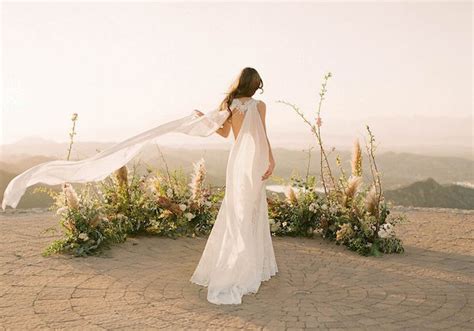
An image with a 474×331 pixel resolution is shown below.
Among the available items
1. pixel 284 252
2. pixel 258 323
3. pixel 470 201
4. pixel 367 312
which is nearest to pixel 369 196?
pixel 284 252

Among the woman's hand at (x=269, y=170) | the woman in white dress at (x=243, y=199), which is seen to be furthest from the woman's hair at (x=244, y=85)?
the woman's hand at (x=269, y=170)

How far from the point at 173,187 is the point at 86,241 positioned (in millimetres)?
1891

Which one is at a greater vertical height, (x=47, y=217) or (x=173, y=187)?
(x=173, y=187)

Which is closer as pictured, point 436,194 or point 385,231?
point 385,231

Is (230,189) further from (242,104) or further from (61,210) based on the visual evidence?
(61,210)

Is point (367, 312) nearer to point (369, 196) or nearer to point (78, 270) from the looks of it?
point (369, 196)

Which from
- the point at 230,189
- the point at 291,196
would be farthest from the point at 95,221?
the point at 291,196

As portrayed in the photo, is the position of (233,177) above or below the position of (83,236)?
above

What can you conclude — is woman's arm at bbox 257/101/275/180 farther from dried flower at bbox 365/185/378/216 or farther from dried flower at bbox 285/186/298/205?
dried flower at bbox 285/186/298/205

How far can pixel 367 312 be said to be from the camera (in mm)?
5070

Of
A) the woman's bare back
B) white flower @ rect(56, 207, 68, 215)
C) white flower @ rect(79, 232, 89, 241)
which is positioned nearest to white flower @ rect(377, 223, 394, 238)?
the woman's bare back

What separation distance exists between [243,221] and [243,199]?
0.26 meters

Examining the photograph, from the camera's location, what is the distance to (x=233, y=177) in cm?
595

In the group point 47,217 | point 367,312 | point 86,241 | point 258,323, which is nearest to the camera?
point 258,323
